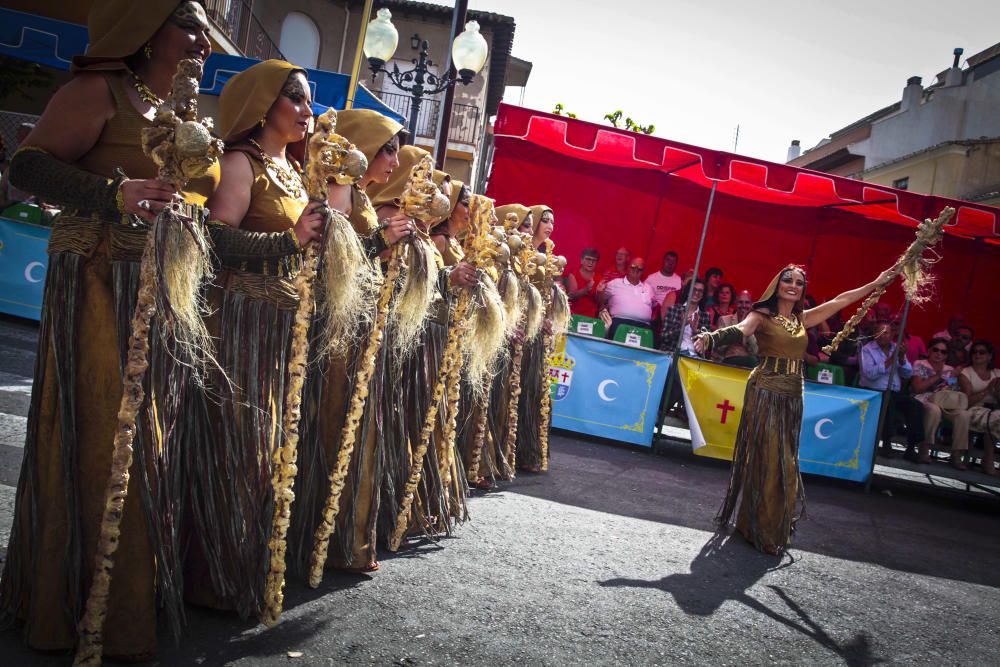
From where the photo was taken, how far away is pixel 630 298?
9.48 m

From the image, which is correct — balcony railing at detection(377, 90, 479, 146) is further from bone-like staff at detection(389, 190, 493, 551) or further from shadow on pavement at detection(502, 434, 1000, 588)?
bone-like staff at detection(389, 190, 493, 551)

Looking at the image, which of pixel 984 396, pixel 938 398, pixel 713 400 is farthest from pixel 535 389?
pixel 984 396

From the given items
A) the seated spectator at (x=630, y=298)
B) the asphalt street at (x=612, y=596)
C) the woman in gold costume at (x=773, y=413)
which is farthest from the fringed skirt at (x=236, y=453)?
the seated spectator at (x=630, y=298)

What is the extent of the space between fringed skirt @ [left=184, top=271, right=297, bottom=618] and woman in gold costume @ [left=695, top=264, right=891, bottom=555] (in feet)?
10.1

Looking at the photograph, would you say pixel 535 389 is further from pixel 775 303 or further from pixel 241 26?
pixel 241 26

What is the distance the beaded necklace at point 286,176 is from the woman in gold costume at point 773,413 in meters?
2.95

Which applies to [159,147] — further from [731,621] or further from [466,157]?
[466,157]

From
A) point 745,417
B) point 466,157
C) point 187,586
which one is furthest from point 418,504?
point 466,157

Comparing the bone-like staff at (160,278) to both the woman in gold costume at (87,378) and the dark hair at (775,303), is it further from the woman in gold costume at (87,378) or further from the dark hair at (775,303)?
the dark hair at (775,303)

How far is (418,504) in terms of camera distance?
376 centimetres

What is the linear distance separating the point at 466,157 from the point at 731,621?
22705 mm

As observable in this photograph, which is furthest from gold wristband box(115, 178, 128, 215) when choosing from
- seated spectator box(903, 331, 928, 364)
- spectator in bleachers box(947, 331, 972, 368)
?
spectator in bleachers box(947, 331, 972, 368)

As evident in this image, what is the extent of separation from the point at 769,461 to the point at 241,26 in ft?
63.4

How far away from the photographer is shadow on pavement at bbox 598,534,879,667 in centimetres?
332
